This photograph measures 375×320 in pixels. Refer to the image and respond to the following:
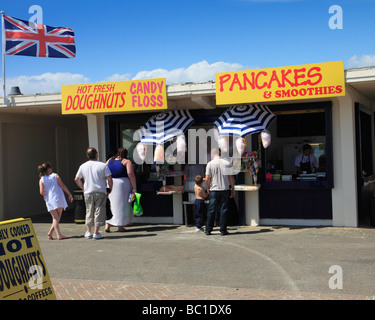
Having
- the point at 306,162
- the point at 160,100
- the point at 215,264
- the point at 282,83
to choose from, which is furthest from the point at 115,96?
the point at 215,264

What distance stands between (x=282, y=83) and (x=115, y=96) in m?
3.81

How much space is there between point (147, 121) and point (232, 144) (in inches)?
84.5

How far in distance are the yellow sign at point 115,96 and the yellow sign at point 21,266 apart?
20.2 ft

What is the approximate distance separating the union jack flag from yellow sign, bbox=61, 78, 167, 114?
1.79 meters

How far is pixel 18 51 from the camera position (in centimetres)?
1202

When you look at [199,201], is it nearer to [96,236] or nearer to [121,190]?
[121,190]

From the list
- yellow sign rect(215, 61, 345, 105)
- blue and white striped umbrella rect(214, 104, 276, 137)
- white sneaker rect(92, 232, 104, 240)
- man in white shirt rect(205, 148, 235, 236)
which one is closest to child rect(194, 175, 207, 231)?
man in white shirt rect(205, 148, 235, 236)

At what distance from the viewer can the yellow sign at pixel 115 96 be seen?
10555 millimetres

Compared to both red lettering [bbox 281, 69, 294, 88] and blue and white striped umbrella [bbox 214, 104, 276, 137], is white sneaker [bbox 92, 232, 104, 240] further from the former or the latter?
red lettering [bbox 281, 69, 294, 88]

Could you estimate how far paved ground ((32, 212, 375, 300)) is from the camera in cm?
584

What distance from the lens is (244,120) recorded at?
34.2 feet

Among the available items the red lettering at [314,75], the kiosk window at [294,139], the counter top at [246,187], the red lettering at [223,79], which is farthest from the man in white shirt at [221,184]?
the kiosk window at [294,139]

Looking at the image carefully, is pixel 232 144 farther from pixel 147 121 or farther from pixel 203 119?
pixel 147 121
